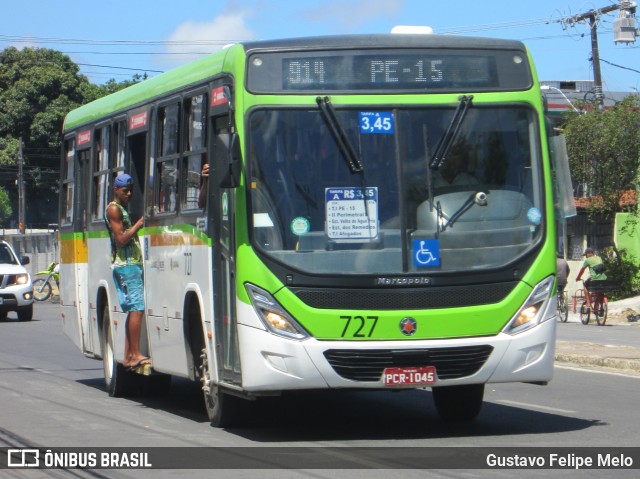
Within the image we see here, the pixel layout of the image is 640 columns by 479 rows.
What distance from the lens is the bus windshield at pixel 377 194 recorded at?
9578 millimetres

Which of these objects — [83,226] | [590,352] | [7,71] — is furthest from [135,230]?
[7,71]

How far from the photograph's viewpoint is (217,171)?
983 centimetres

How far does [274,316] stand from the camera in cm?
948

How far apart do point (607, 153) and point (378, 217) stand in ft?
87.9

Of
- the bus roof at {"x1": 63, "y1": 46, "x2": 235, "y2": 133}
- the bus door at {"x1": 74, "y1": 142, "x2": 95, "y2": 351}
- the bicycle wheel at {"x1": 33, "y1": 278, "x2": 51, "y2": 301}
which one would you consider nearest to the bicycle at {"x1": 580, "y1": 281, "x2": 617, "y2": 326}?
the bus roof at {"x1": 63, "y1": 46, "x2": 235, "y2": 133}

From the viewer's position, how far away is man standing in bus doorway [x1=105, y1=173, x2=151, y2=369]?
41.9ft

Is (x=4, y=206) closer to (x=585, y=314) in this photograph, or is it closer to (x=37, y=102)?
(x=37, y=102)

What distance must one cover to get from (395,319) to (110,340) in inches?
218

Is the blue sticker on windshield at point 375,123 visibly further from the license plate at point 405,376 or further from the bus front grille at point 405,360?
the license plate at point 405,376

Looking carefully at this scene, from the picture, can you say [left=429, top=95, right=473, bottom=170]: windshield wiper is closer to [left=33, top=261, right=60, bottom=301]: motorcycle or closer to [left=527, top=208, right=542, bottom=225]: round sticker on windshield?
[left=527, top=208, right=542, bottom=225]: round sticker on windshield

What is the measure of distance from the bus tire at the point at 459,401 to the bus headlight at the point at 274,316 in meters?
2.00

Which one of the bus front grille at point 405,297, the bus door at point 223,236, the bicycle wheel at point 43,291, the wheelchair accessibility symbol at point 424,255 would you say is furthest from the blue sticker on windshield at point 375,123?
the bicycle wheel at point 43,291

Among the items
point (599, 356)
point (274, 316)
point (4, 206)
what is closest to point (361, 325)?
point (274, 316)

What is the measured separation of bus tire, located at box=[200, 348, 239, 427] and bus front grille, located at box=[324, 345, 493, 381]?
150 cm
